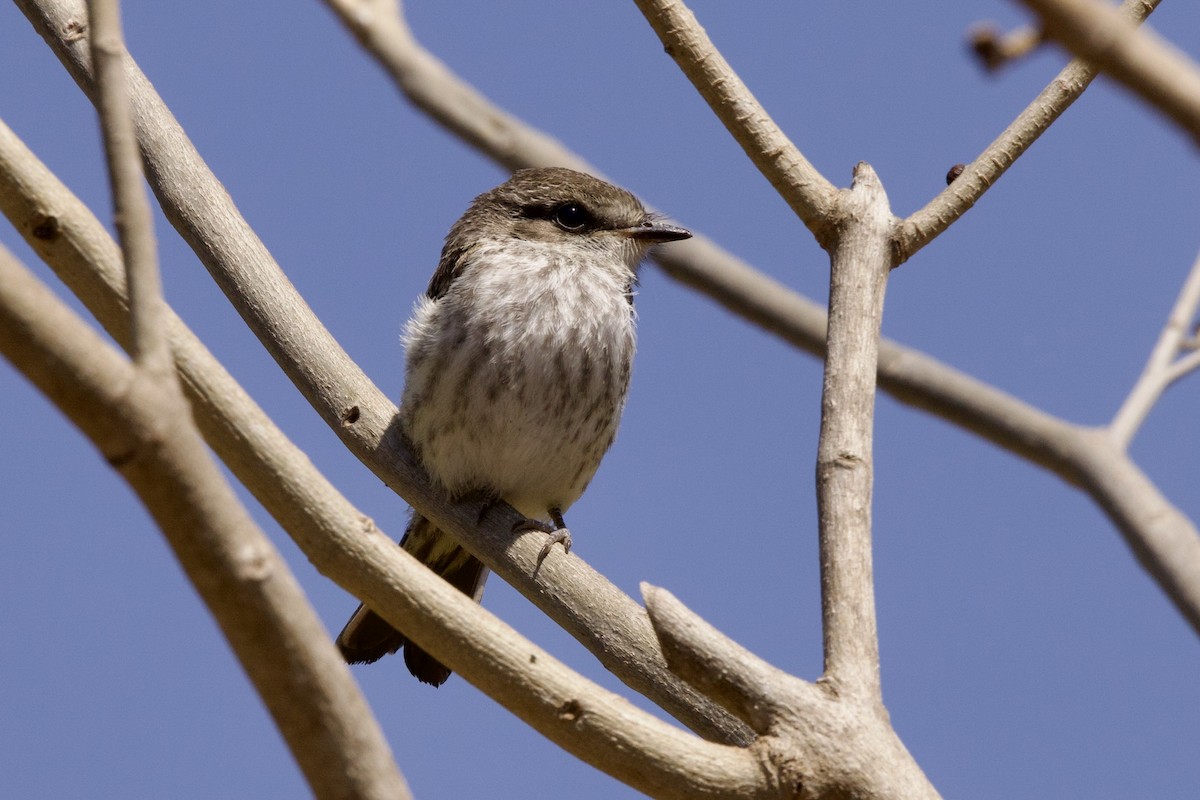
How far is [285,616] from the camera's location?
172 centimetres

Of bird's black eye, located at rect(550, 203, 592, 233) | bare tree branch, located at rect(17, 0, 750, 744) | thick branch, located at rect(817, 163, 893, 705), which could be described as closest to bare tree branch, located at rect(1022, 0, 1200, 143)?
thick branch, located at rect(817, 163, 893, 705)

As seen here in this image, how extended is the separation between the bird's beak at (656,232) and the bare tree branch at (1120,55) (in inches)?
164

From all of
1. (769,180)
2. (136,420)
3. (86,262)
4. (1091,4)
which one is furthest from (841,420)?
(1091,4)

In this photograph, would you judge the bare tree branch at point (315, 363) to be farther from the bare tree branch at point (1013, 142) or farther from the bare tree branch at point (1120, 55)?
the bare tree branch at point (1120, 55)

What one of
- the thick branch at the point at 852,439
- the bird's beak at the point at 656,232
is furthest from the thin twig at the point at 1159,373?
the bird's beak at the point at 656,232

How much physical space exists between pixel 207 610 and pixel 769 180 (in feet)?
7.89

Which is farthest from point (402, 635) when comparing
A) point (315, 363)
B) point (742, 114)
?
point (742, 114)

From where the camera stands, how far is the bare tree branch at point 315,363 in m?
3.35

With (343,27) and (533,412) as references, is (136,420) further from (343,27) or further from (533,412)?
(533,412)

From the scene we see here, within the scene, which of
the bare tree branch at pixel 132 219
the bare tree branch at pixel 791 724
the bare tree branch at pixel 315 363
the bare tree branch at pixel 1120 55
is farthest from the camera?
the bare tree branch at pixel 315 363

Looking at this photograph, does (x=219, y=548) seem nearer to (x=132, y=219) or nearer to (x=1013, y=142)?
(x=132, y=219)

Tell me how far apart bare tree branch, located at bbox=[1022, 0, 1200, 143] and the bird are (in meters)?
3.40

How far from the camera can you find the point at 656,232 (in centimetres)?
523

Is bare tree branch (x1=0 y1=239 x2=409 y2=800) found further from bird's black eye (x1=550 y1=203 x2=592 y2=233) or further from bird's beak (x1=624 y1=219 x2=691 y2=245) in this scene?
bird's black eye (x1=550 y1=203 x2=592 y2=233)
